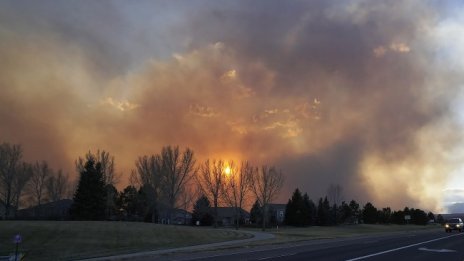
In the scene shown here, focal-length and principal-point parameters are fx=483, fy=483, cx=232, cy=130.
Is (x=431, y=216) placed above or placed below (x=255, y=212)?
above

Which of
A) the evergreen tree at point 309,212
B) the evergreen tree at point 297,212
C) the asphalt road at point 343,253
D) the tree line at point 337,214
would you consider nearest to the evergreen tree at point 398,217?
the tree line at point 337,214

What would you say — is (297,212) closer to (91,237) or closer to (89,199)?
(89,199)

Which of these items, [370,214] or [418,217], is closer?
[370,214]

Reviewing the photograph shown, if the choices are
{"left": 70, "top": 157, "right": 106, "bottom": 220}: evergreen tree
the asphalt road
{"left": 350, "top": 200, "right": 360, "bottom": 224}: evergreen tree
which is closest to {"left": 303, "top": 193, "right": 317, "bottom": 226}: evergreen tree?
{"left": 350, "top": 200, "right": 360, "bottom": 224}: evergreen tree

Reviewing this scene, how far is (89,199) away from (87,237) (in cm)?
2474

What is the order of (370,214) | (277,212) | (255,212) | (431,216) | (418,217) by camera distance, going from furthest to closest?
(431,216), (277,212), (418,217), (370,214), (255,212)

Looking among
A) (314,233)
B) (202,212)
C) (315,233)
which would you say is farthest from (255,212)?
(314,233)

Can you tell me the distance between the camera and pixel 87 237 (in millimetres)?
47781

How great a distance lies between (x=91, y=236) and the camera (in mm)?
48344

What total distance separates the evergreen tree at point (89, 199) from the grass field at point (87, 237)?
15139mm

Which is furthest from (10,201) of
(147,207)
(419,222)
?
(419,222)

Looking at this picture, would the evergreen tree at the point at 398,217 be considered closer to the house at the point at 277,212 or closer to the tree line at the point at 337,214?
the tree line at the point at 337,214

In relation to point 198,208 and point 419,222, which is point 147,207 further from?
point 419,222

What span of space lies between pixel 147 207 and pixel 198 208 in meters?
16.1
